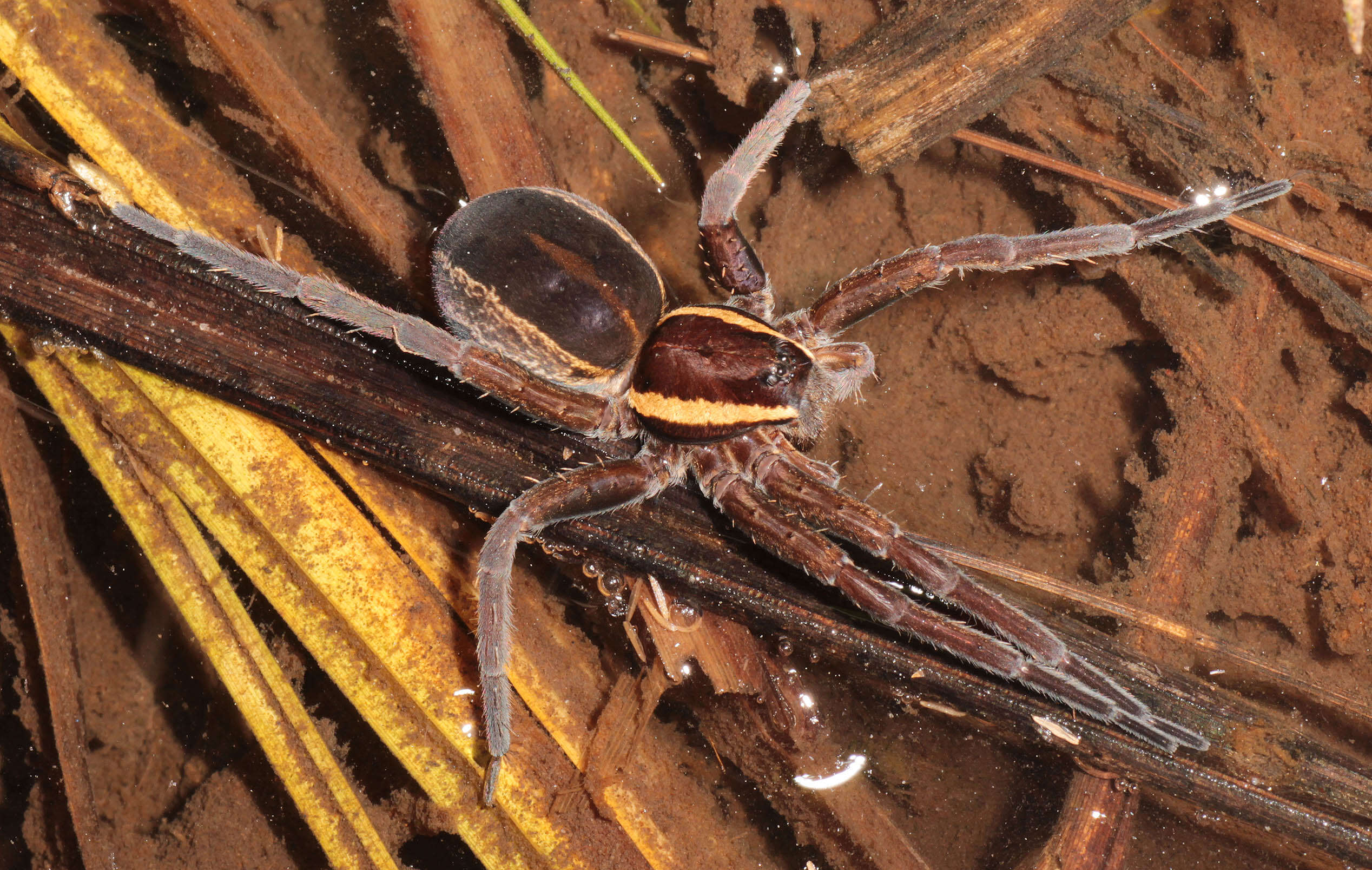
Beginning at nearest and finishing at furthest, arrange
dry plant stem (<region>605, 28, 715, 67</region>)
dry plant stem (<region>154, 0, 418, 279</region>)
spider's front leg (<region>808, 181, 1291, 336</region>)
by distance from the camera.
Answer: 1. spider's front leg (<region>808, 181, 1291, 336</region>)
2. dry plant stem (<region>154, 0, 418, 279</region>)
3. dry plant stem (<region>605, 28, 715, 67</region>)

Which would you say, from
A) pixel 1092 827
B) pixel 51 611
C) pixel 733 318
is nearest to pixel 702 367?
pixel 733 318

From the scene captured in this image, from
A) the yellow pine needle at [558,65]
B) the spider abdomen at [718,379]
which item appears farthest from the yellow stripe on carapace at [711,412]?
the yellow pine needle at [558,65]

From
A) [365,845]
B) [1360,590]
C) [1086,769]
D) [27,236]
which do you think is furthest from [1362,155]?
[27,236]

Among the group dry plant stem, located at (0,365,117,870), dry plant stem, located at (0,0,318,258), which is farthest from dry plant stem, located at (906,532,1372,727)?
dry plant stem, located at (0,365,117,870)

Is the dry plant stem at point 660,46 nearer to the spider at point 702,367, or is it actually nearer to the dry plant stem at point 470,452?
the spider at point 702,367

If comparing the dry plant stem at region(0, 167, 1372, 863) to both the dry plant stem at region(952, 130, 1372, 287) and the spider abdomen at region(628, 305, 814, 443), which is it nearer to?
the spider abdomen at region(628, 305, 814, 443)

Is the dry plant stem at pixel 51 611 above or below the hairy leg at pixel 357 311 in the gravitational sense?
below
